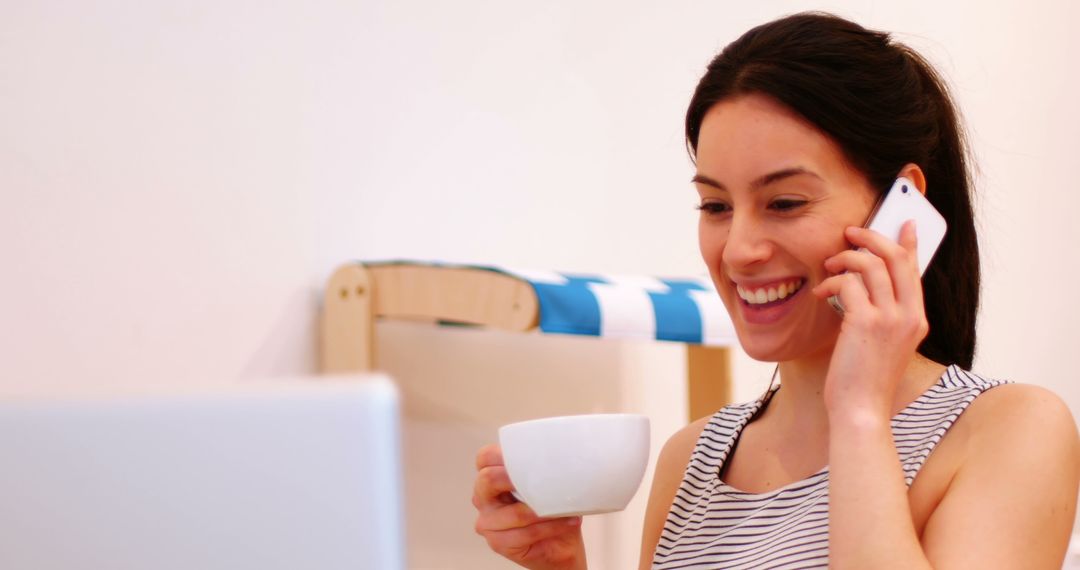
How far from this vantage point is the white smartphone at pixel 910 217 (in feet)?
3.53

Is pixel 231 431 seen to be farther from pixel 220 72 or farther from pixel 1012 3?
pixel 1012 3

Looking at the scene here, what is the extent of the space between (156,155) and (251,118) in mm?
194

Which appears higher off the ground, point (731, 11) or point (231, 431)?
point (731, 11)

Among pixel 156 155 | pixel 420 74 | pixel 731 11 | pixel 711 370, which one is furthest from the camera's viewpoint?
pixel 731 11

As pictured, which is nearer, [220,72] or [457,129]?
[220,72]

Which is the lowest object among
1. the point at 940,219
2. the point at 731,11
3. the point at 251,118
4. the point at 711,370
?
the point at 711,370

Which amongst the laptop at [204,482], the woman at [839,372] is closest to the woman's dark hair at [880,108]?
the woman at [839,372]

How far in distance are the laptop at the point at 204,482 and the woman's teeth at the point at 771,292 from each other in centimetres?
76

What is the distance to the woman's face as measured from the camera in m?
1.08

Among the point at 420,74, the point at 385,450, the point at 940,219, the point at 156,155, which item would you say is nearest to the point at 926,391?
the point at 940,219

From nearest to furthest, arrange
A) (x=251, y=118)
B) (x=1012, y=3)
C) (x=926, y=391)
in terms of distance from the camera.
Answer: (x=926, y=391) < (x=251, y=118) < (x=1012, y=3)

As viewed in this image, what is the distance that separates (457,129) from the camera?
90.7 inches

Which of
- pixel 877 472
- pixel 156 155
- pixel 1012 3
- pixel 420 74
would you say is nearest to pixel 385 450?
pixel 877 472

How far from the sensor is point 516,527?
1048mm
